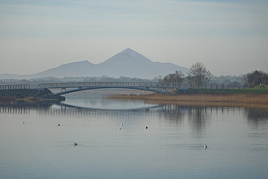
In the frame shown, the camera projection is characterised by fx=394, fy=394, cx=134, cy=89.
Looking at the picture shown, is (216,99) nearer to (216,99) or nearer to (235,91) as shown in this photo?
(216,99)

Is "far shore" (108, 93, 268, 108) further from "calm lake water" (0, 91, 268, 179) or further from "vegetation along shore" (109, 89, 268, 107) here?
"calm lake water" (0, 91, 268, 179)

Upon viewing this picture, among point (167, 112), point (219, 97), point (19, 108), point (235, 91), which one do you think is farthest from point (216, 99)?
point (19, 108)

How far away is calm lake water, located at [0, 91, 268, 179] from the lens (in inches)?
871

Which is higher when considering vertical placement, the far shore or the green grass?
the green grass

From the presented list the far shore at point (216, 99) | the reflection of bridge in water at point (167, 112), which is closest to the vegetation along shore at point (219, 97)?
the far shore at point (216, 99)

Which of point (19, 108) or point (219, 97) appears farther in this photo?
point (219, 97)

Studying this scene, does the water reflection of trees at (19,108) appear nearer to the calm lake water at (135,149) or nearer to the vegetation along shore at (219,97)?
the calm lake water at (135,149)

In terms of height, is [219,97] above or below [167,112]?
above

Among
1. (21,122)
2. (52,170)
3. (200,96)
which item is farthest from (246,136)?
(200,96)

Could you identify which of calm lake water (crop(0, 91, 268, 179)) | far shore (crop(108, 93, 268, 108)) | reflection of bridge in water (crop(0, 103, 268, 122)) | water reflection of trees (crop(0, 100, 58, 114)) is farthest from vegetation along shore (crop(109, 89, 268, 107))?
calm lake water (crop(0, 91, 268, 179))

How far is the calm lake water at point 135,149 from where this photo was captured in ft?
72.6

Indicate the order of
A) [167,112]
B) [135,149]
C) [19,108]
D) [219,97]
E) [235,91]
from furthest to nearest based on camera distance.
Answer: [235,91]
[219,97]
[19,108]
[167,112]
[135,149]

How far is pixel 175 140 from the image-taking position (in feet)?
105

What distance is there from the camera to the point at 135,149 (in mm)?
28344
